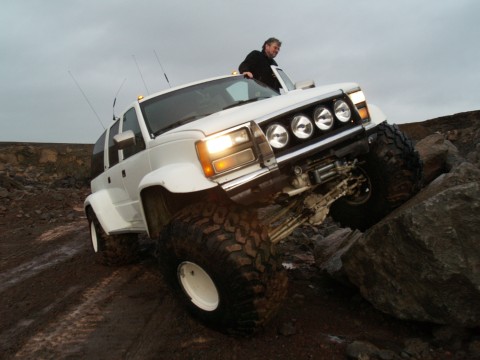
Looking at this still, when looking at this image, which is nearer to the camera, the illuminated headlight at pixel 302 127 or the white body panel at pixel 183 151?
the white body panel at pixel 183 151

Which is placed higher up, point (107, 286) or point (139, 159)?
point (139, 159)

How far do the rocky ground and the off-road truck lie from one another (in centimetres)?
29

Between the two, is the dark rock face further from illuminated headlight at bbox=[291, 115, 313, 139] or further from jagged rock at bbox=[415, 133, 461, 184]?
jagged rock at bbox=[415, 133, 461, 184]

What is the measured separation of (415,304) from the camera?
272cm

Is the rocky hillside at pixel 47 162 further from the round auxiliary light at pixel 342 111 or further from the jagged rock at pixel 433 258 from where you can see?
the jagged rock at pixel 433 258

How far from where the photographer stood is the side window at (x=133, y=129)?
371 centimetres

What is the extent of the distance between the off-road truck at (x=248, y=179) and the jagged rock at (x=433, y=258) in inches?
21.6

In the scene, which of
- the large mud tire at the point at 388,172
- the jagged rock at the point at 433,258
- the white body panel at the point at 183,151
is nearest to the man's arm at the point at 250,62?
the white body panel at the point at 183,151

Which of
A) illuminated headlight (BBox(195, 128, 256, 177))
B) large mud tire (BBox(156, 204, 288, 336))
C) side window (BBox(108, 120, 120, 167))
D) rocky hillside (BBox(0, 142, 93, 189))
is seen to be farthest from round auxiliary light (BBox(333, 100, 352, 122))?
rocky hillside (BBox(0, 142, 93, 189))

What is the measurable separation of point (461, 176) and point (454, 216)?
1.81 feet

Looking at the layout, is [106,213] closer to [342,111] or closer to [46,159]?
[342,111]

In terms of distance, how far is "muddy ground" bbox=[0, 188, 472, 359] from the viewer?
2.70 meters

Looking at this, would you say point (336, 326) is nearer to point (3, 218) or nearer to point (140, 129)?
point (140, 129)

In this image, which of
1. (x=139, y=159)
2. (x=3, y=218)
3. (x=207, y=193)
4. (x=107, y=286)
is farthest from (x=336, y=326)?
(x=3, y=218)
